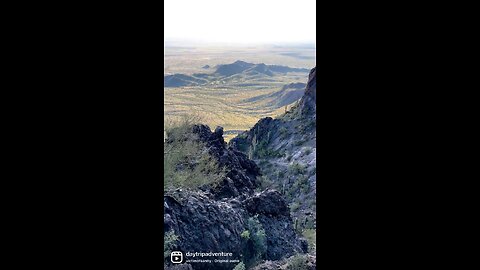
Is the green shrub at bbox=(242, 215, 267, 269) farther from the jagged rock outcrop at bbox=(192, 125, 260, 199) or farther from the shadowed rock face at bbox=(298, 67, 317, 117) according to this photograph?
the shadowed rock face at bbox=(298, 67, 317, 117)

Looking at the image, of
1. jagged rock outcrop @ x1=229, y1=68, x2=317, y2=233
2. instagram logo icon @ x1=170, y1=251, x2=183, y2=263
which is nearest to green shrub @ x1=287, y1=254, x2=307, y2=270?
jagged rock outcrop @ x1=229, y1=68, x2=317, y2=233

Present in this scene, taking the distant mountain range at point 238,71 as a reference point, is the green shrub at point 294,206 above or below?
below

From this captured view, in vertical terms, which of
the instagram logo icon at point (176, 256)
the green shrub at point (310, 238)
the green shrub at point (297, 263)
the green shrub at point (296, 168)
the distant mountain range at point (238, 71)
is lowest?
the green shrub at point (297, 263)

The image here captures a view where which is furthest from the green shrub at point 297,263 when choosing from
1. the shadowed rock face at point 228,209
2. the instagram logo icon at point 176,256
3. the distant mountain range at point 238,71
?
the distant mountain range at point 238,71

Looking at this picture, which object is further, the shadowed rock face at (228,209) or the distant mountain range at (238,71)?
the distant mountain range at (238,71)

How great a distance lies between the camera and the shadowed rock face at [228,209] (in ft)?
8.21

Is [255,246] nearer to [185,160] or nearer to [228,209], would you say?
[228,209]

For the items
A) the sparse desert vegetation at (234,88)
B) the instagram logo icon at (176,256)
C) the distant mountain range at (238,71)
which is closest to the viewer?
the instagram logo icon at (176,256)

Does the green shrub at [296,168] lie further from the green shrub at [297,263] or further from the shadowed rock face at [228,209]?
the green shrub at [297,263]

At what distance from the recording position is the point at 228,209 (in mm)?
2549

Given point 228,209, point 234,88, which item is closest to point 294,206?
point 228,209

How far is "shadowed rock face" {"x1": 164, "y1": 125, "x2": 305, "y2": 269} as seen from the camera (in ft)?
8.21
